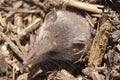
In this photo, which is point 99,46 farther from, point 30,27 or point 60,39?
point 30,27

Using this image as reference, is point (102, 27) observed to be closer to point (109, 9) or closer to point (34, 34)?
point (109, 9)

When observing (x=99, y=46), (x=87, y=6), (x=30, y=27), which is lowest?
(x=99, y=46)

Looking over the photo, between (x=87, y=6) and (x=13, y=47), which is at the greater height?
Answer: (x=87, y=6)

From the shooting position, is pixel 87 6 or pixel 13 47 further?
pixel 13 47

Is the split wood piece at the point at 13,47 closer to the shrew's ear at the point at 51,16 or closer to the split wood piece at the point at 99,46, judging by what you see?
the shrew's ear at the point at 51,16

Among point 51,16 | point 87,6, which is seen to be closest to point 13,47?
point 51,16

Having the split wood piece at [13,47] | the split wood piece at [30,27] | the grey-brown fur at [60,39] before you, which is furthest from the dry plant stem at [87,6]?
the split wood piece at [13,47]

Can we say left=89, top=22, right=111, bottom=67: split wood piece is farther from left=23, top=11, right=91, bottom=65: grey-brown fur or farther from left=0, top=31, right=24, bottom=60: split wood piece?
left=0, top=31, right=24, bottom=60: split wood piece
